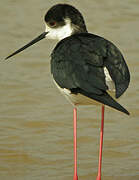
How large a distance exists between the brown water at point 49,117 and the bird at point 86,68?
Answer: 0.35 m

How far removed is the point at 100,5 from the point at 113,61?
3.84 meters

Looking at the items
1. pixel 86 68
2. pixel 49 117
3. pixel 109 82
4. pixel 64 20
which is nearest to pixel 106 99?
pixel 109 82

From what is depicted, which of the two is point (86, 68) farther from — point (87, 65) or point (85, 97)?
point (85, 97)

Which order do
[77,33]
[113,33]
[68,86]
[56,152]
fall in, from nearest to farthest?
[68,86]
[77,33]
[56,152]
[113,33]

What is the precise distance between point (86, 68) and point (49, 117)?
5.42 ft

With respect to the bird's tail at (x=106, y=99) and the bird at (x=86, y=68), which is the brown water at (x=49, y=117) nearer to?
the bird at (x=86, y=68)

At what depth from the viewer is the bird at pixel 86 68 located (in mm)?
4734

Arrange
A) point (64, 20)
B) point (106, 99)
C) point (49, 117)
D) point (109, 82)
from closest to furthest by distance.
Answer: point (106, 99) < point (109, 82) < point (64, 20) < point (49, 117)

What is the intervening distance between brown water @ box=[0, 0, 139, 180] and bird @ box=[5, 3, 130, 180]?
13.7 inches

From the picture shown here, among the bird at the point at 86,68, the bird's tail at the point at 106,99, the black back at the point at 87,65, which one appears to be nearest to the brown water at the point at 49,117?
the bird at the point at 86,68

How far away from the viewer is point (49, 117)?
6438 millimetres

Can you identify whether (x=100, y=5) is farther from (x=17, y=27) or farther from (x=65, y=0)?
(x=17, y=27)

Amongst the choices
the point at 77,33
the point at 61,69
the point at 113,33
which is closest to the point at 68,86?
the point at 61,69

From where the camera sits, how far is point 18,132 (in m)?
6.17
